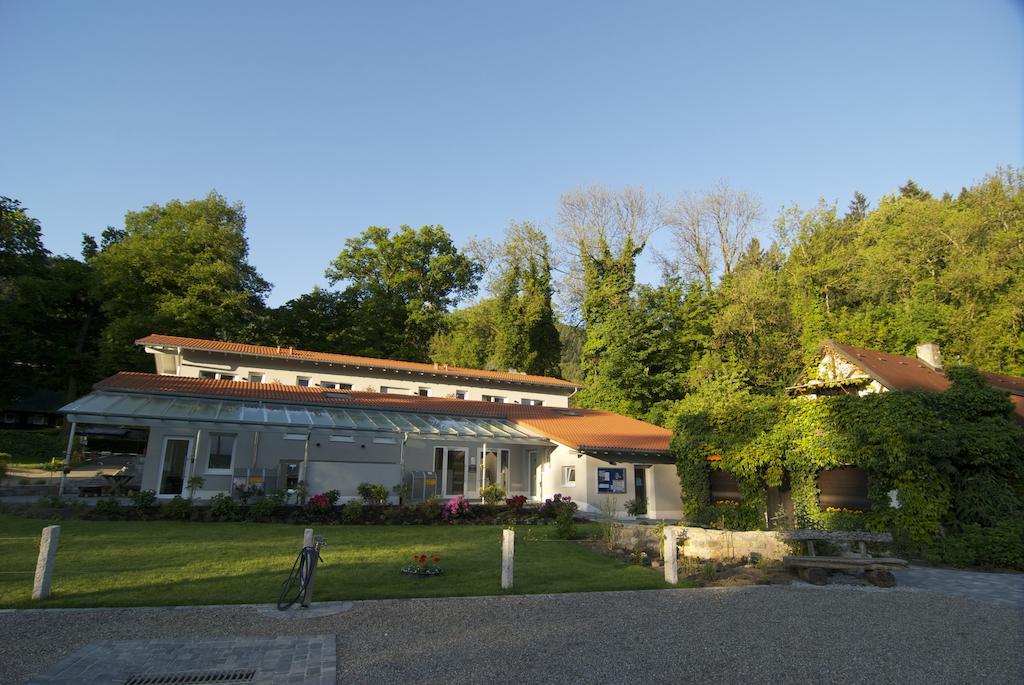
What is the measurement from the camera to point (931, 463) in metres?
14.1

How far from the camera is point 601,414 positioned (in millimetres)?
29562

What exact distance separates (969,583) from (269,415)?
1824 cm

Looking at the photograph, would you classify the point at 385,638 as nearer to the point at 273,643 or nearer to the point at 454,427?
the point at 273,643

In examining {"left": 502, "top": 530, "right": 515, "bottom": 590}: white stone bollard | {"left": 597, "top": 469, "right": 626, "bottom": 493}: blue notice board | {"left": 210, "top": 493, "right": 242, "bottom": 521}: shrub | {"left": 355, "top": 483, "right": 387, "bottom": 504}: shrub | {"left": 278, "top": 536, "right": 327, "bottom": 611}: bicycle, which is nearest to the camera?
{"left": 278, "top": 536, "right": 327, "bottom": 611}: bicycle

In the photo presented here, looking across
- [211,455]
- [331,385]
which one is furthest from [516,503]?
[331,385]

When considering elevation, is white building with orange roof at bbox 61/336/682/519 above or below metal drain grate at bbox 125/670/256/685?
above

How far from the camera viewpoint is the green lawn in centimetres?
779

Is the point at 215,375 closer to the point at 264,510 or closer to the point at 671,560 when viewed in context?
the point at 264,510

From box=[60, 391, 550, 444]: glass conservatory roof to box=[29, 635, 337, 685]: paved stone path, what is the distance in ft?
40.5

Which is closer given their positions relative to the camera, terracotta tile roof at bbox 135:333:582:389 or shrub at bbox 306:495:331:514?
shrub at bbox 306:495:331:514

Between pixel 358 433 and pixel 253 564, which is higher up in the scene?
pixel 358 433

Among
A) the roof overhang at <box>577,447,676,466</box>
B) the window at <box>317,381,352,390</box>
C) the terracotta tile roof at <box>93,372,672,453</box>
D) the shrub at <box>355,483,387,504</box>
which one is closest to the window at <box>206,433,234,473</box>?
the terracotta tile roof at <box>93,372,672,453</box>

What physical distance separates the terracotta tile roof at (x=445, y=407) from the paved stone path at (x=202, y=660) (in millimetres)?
15712

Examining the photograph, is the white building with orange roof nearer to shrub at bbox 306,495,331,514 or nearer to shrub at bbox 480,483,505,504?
shrub at bbox 480,483,505,504
